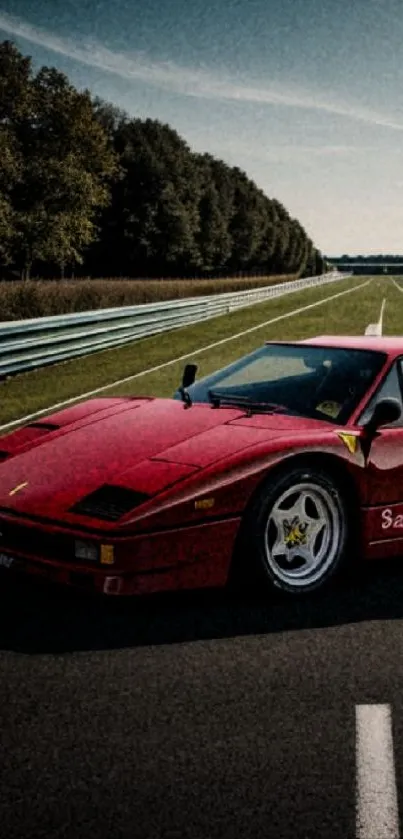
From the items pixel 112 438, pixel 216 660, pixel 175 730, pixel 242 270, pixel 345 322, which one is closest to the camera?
pixel 175 730

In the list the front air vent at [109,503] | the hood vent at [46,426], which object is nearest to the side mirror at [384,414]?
the front air vent at [109,503]

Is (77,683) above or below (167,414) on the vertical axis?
below

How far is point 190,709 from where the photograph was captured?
3500 mm

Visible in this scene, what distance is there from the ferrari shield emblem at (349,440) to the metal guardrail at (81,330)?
34.7ft

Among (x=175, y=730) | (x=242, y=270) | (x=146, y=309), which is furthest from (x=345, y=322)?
(x=242, y=270)

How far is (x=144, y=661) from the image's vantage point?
397 cm

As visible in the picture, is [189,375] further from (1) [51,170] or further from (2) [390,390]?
(1) [51,170]

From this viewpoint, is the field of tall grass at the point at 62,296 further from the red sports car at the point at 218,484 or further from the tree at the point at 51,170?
the tree at the point at 51,170

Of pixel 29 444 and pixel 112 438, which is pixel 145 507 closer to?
pixel 112 438

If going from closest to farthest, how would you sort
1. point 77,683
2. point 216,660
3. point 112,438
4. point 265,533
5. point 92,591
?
point 77,683
point 216,660
point 92,591
point 265,533
point 112,438

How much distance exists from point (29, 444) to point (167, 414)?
746 mm

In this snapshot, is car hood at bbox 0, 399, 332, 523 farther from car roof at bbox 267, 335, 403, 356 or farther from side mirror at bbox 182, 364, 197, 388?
car roof at bbox 267, 335, 403, 356

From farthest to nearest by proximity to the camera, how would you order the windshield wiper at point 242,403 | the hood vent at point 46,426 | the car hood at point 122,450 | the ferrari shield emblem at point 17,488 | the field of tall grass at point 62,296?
the field of tall grass at point 62,296
the hood vent at point 46,426
the windshield wiper at point 242,403
the ferrari shield emblem at point 17,488
the car hood at point 122,450

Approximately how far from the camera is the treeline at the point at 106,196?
55.1m
